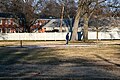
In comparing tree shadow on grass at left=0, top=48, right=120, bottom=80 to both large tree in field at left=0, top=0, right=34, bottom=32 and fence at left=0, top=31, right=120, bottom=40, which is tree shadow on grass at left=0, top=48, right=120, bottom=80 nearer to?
fence at left=0, top=31, right=120, bottom=40

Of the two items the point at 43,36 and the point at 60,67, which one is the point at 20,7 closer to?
the point at 43,36

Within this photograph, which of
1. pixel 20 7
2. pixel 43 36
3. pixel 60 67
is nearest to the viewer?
pixel 60 67

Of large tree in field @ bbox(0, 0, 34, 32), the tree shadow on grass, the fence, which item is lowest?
the tree shadow on grass

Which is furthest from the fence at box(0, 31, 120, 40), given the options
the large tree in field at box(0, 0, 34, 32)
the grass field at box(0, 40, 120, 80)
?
the grass field at box(0, 40, 120, 80)

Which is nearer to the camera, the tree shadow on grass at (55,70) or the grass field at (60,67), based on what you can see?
the tree shadow on grass at (55,70)

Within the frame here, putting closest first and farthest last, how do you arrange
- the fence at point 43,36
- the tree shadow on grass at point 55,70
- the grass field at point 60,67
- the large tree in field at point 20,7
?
the tree shadow on grass at point 55,70 → the grass field at point 60,67 → the fence at point 43,36 → the large tree in field at point 20,7

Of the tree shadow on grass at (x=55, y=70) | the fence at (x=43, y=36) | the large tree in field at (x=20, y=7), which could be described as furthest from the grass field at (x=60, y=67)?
the large tree in field at (x=20, y=7)

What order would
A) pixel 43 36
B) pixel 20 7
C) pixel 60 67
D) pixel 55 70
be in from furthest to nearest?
pixel 20 7, pixel 43 36, pixel 60 67, pixel 55 70

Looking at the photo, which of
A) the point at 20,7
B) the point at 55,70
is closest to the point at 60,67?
the point at 55,70

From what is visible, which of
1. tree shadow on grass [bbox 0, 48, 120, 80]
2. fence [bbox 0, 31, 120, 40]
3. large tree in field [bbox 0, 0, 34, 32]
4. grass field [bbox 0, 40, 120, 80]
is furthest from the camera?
large tree in field [bbox 0, 0, 34, 32]

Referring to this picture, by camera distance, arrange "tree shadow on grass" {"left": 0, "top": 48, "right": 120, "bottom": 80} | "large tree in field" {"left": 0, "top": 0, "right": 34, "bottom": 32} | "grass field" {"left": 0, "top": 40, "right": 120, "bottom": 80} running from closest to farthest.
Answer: "tree shadow on grass" {"left": 0, "top": 48, "right": 120, "bottom": 80} → "grass field" {"left": 0, "top": 40, "right": 120, "bottom": 80} → "large tree in field" {"left": 0, "top": 0, "right": 34, "bottom": 32}

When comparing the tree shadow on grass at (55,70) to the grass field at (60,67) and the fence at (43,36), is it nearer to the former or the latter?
the grass field at (60,67)

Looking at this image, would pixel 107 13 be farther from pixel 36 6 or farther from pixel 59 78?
pixel 59 78

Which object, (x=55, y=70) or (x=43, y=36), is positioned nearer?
(x=55, y=70)
